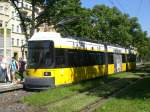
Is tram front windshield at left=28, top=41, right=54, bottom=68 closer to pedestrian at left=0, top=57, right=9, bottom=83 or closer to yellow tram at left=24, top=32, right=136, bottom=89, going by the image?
yellow tram at left=24, top=32, right=136, bottom=89

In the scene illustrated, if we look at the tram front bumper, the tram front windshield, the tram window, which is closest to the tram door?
the tram window

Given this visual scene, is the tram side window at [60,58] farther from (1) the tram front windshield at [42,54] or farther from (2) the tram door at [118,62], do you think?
(2) the tram door at [118,62]

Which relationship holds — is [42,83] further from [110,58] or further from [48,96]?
[110,58]

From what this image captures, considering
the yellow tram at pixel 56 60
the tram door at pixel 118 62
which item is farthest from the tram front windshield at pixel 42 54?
the tram door at pixel 118 62

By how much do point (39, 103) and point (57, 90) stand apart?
506 cm

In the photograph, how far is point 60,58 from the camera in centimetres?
2389

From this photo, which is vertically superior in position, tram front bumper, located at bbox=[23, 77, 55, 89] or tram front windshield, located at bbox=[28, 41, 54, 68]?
tram front windshield, located at bbox=[28, 41, 54, 68]

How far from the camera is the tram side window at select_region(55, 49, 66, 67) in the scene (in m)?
23.4

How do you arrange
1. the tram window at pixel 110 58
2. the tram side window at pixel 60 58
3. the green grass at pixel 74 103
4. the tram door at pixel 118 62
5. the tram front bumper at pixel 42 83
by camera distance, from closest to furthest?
the green grass at pixel 74 103 < the tram front bumper at pixel 42 83 < the tram side window at pixel 60 58 < the tram window at pixel 110 58 < the tram door at pixel 118 62

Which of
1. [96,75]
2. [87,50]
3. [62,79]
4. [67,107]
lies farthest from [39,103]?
[96,75]

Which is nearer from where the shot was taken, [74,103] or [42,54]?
[74,103]

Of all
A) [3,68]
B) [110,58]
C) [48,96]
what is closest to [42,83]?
[48,96]

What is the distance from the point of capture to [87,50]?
1164 inches

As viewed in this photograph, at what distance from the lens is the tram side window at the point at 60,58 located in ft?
76.7
